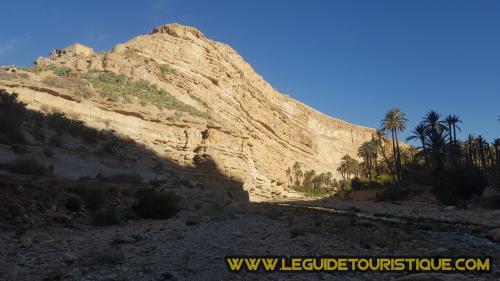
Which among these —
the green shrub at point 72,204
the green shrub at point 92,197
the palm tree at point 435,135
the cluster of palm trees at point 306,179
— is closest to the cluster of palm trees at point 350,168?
the cluster of palm trees at point 306,179

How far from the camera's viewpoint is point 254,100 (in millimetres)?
70625

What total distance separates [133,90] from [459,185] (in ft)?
109

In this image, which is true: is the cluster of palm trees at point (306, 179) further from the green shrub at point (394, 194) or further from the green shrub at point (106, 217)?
the green shrub at point (106, 217)

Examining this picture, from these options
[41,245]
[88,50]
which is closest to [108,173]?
[41,245]

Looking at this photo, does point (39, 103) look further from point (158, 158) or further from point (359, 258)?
point (359, 258)

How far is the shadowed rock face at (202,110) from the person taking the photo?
34.9 meters

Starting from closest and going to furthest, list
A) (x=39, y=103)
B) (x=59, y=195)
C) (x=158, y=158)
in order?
(x=59, y=195)
(x=39, y=103)
(x=158, y=158)

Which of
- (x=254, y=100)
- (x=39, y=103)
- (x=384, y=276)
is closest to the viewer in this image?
(x=384, y=276)

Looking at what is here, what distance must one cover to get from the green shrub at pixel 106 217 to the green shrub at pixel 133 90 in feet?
88.8

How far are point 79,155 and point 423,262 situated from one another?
2146 cm

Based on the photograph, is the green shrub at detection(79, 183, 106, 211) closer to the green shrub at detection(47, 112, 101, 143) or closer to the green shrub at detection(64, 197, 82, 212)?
the green shrub at detection(64, 197, 82, 212)

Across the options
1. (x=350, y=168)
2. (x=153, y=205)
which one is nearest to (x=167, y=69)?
(x=153, y=205)

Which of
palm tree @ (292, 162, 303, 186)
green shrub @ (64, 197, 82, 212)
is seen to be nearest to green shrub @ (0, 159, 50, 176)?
green shrub @ (64, 197, 82, 212)

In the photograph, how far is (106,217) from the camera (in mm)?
12094
